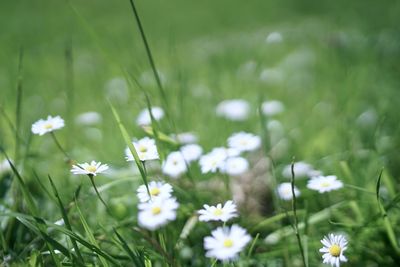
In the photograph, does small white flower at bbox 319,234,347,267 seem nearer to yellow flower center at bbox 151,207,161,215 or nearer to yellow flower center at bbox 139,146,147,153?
yellow flower center at bbox 151,207,161,215

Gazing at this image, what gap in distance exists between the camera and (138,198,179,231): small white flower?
2.97 ft

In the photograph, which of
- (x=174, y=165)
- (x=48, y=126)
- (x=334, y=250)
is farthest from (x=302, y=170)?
(x=48, y=126)

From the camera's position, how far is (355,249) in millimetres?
1170

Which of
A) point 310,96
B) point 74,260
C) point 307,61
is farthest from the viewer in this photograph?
point 307,61

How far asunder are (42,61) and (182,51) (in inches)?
56.5

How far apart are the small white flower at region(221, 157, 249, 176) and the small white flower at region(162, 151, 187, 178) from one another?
136 millimetres

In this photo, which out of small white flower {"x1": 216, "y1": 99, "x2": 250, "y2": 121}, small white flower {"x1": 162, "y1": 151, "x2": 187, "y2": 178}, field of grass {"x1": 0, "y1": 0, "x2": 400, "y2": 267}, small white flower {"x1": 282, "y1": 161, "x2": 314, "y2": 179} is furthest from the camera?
small white flower {"x1": 216, "y1": 99, "x2": 250, "y2": 121}

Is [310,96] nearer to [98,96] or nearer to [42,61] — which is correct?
[98,96]

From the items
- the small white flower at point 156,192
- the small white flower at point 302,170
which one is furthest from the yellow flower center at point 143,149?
the small white flower at point 302,170

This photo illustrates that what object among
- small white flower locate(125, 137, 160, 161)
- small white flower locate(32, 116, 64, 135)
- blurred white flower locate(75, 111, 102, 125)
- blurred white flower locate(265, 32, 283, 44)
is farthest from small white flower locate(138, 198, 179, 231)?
blurred white flower locate(75, 111, 102, 125)

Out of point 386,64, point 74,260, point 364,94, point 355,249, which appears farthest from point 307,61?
point 74,260

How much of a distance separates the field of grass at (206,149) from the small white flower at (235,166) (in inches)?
1.5

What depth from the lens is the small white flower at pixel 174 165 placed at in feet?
4.16

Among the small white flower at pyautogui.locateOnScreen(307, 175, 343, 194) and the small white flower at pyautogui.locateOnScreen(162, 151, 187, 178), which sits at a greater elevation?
the small white flower at pyautogui.locateOnScreen(162, 151, 187, 178)
